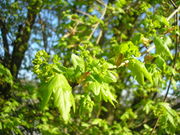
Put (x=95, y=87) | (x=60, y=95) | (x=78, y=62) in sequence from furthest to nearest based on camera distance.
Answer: (x=78, y=62)
(x=95, y=87)
(x=60, y=95)

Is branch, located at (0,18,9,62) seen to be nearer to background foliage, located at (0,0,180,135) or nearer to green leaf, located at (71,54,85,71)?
background foliage, located at (0,0,180,135)

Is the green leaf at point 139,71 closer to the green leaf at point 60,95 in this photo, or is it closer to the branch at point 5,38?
the green leaf at point 60,95

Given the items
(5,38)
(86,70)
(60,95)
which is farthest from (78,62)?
(5,38)

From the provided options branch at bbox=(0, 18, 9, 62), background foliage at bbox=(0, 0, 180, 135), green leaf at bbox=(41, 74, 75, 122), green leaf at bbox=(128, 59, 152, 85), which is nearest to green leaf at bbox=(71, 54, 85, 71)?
background foliage at bbox=(0, 0, 180, 135)

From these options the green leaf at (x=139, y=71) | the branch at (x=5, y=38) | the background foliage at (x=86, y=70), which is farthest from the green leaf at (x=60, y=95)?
the branch at (x=5, y=38)

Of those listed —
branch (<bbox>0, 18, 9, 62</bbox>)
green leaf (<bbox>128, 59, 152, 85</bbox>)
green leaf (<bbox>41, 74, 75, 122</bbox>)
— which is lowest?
green leaf (<bbox>41, 74, 75, 122</bbox>)

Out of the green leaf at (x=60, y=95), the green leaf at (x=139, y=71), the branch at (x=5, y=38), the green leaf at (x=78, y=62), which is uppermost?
the branch at (x=5, y=38)

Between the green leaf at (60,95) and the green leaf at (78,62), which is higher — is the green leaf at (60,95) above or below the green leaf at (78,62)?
below

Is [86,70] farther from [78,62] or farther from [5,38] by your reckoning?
[5,38]

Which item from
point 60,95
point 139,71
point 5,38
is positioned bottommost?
point 60,95

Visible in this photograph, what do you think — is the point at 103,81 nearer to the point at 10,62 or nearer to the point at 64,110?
the point at 64,110

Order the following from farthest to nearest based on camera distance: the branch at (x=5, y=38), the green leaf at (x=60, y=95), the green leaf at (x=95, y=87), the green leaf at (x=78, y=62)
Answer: the branch at (x=5, y=38) → the green leaf at (x=78, y=62) → the green leaf at (x=95, y=87) → the green leaf at (x=60, y=95)

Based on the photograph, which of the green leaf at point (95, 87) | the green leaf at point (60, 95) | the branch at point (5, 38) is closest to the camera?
the green leaf at point (60, 95)
